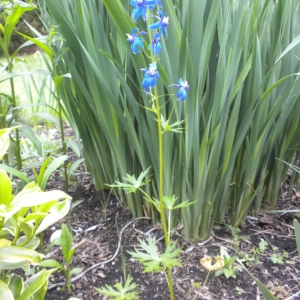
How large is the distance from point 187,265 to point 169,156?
1.20 ft

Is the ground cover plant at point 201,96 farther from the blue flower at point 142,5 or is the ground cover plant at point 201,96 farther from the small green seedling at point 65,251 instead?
the small green seedling at point 65,251

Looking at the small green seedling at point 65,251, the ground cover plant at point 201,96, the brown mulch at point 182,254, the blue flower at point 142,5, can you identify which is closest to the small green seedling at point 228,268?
the brown mulch at point 182,254

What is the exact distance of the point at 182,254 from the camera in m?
1.10

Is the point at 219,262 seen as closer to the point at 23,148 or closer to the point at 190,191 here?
the point at 190,191

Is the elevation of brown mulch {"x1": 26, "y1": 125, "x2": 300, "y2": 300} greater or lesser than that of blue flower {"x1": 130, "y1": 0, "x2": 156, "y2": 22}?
lesser

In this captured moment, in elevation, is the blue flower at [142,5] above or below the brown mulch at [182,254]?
above

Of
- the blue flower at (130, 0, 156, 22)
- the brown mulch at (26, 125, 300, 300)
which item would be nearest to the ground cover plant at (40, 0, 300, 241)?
the brown mulch at (26, 125, 300, 300)

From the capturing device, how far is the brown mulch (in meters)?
0.97

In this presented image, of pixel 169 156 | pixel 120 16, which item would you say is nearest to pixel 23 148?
pixel 169 156

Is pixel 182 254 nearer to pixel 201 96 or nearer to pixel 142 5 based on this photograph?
pixel 201 96

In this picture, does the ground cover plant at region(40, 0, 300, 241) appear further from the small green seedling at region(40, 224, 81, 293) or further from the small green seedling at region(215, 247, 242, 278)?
the small green seedling at region(40, 224, 81, 293)

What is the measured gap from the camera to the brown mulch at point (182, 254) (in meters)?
0.97

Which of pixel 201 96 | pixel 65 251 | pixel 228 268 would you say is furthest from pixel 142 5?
pixel 228 268

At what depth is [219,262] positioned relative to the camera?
33.9 inches
